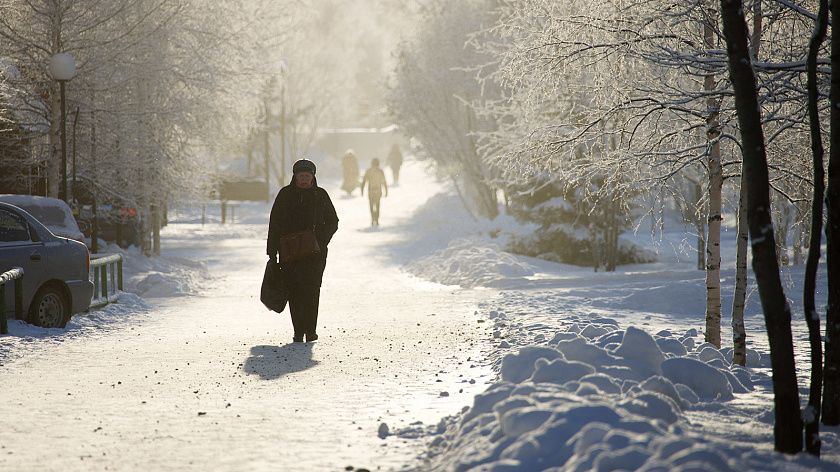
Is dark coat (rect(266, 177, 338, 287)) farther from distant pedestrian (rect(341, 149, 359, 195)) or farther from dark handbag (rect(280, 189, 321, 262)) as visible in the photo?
distant pedestrian (rect(341, 149, 359, 195))

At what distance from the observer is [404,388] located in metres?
6.04

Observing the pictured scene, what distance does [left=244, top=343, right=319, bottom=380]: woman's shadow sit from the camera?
669cm

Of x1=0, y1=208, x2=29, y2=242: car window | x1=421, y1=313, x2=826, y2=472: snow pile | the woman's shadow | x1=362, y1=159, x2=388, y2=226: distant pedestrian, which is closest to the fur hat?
the woman's shadow

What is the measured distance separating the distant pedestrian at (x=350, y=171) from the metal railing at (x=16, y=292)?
33698 millimetres

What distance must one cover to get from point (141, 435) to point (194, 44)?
1493 centimetres

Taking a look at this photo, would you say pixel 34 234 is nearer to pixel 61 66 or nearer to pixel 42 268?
pixel 42 268

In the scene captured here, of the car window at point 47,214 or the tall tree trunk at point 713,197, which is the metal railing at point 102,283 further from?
the tall tree trunk at point 713,197

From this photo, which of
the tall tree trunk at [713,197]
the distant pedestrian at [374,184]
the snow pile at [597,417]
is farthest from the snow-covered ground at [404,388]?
the distant pedestrian at [374,184]

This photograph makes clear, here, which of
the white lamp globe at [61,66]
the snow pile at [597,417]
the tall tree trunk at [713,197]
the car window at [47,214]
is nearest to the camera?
the snow pile at [597,417]

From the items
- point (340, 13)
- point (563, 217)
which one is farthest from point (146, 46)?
point (340, 13)

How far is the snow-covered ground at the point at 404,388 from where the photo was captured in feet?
13.2

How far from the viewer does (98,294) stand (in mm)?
11328

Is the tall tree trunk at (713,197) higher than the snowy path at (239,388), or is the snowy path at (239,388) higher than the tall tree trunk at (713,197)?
the tall tree trunk at (713,197)

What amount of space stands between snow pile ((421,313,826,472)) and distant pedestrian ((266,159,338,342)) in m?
3.30
